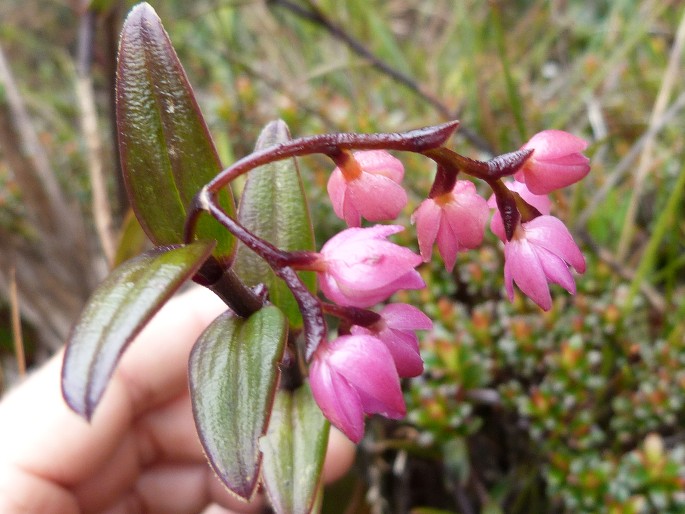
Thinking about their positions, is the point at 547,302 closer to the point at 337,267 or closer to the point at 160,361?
the point at 337,267

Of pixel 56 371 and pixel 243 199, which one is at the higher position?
pixel 243 199

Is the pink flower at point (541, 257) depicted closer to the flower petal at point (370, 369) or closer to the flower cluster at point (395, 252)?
the flower cluster at point (395, 252)

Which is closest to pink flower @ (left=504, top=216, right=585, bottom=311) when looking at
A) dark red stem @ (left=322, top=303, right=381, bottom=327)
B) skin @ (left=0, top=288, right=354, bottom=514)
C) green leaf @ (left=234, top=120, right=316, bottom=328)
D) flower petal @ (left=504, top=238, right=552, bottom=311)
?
flower petal @ (left=504, top=238, right=552, bottom=311)

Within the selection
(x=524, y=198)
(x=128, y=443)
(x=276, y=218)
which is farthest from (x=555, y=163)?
(x=128, y=443)

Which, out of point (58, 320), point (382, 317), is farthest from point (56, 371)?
point (58, 320)

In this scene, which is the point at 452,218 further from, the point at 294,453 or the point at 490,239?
the point at 490,239
